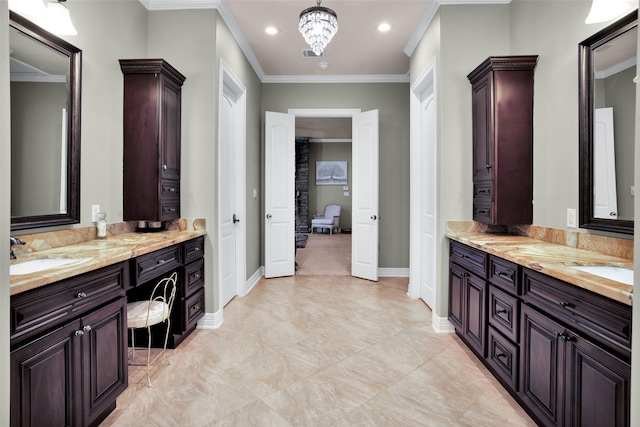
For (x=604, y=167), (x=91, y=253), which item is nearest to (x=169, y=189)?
(x=91, y=253)

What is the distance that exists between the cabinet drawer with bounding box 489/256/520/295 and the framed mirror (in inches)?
105

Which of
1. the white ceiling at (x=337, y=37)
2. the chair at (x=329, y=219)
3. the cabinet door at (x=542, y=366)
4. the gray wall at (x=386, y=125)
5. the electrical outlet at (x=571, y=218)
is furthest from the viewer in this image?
the chair at (x=329, y=219)

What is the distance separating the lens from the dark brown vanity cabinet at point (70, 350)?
121 centimetres

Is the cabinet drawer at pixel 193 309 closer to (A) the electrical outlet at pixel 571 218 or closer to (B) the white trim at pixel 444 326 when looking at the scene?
(B) the white trim at pixel 444 326

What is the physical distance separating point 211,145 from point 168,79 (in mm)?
608

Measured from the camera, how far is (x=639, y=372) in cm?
90

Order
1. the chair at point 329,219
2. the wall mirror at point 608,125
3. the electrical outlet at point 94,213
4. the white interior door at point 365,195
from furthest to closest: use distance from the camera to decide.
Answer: the chair at point 329,219 < the white interior door at point 365,195 < the electrical outlet at point 94,213 < the wall mirror at point 608,125

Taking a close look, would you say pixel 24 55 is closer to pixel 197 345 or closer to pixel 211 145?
pixel 211 145

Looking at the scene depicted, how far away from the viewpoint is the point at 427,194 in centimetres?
359

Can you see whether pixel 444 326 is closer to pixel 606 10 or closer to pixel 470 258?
pixel 470 258

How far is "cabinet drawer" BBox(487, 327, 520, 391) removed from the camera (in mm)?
1831

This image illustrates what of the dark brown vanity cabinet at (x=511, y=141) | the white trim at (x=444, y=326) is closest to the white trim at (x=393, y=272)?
the white trim at (x=444, y=326)

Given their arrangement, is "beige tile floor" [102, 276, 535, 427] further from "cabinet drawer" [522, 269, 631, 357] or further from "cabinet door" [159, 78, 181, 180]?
"cabinet door" [159, 78, 181, 180]

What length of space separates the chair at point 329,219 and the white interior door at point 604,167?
8.51 metres
